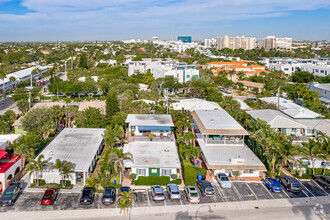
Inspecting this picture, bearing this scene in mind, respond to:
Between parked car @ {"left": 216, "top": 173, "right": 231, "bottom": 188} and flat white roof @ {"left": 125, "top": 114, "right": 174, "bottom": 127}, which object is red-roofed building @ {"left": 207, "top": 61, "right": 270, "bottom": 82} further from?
parked car @ {"left": 216, "top": 173, "right": 231, "bottom": 188}

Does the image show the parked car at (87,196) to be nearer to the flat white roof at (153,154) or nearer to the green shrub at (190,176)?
the flat white roof at (153,154)

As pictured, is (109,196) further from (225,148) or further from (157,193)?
(225,148)

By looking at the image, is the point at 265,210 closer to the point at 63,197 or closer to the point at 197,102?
the point at 63,197

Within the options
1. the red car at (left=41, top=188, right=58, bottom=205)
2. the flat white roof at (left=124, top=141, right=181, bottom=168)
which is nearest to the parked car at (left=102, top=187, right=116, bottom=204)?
the flat white roof at (left=124, top=141, right=181, bottom=168)

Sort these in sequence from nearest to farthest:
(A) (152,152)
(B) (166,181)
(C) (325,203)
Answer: (C) (325,203), (B) (166,181), (A) (152,152)

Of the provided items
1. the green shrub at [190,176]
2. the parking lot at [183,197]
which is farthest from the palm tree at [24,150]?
the green shrub at [190,176]

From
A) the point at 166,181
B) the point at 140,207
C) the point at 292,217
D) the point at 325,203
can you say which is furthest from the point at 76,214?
the point at 325,203
